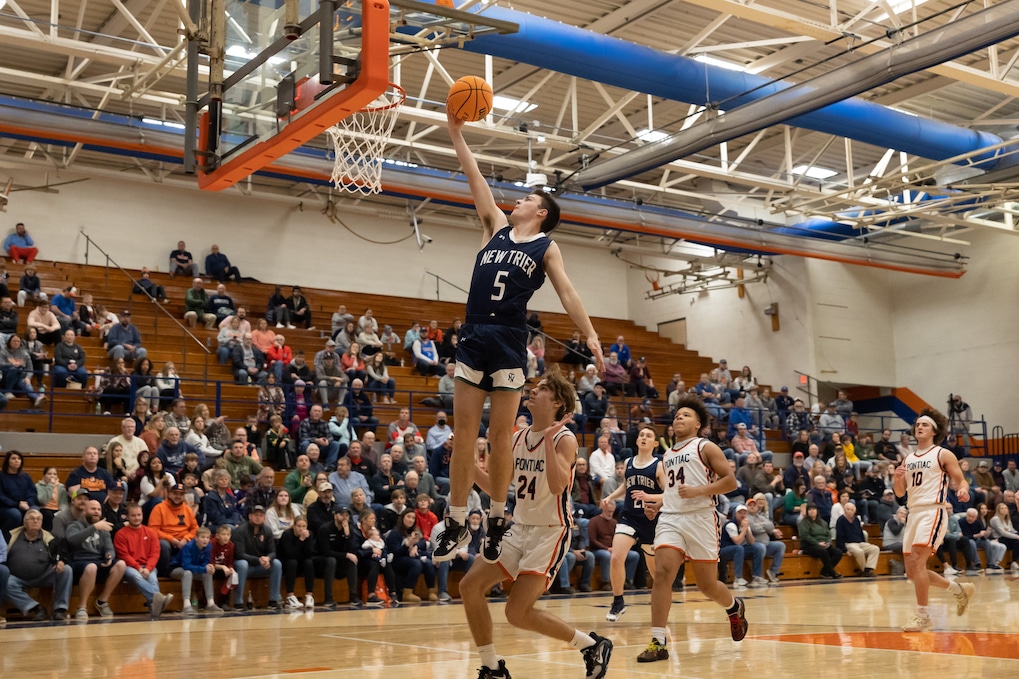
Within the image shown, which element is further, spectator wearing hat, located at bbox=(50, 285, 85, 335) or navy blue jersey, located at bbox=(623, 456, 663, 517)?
spectator wearing hat, located at bbox=(50, 285, 85, 335)

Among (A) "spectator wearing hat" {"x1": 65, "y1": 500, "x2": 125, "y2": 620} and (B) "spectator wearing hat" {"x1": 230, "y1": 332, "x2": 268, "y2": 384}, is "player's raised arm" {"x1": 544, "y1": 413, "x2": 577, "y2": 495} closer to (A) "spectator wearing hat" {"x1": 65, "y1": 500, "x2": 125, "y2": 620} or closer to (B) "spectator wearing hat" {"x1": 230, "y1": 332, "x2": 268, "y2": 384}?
(A) "spectator wearing hat" {"x1": 65, "y1": 500, "x2": 125, "y2": 620}

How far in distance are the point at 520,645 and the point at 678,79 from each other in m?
8.94

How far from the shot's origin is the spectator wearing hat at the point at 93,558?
11211mm

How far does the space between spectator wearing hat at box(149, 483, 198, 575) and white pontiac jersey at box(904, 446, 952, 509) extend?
785 centimetres

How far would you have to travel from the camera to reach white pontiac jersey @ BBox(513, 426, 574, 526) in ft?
19.3

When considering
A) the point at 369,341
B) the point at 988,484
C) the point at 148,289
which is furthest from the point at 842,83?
the point at 148,289

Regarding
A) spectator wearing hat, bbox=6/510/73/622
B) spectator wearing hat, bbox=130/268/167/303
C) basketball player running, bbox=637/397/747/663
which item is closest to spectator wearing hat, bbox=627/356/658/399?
spectator wearing hat, bbox=130/268/167/303

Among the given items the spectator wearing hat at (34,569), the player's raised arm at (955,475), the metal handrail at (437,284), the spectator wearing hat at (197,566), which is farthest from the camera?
the metal handrail at (437,284)

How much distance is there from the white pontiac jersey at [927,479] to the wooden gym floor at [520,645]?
3.56 feet

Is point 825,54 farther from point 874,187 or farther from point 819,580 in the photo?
point 819,580

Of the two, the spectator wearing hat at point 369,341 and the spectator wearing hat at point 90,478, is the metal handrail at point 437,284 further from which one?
the spectator wearing hat at point 90,478

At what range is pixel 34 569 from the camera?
11.0 m

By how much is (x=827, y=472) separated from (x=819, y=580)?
8.79 feet

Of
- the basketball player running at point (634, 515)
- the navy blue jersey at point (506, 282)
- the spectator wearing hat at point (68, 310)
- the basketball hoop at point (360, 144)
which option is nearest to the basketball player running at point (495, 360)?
the navy blue jersey at point (506, 282)
